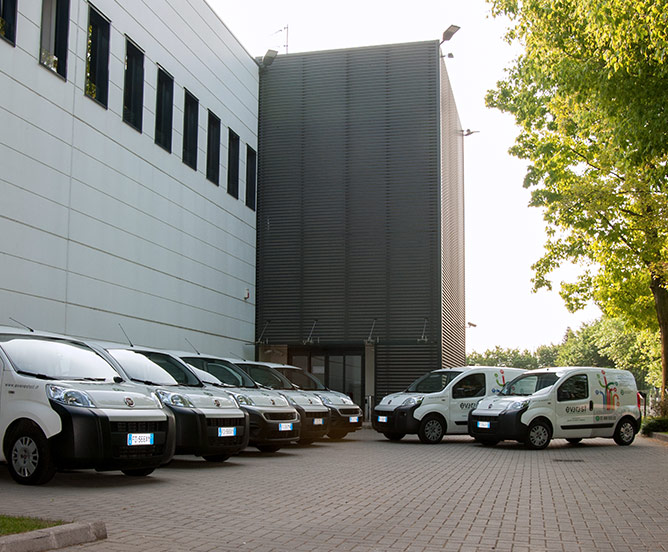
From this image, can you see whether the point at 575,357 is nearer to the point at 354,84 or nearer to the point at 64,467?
the point at 354,84

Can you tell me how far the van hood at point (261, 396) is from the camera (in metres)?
14.1

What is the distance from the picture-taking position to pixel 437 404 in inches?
747

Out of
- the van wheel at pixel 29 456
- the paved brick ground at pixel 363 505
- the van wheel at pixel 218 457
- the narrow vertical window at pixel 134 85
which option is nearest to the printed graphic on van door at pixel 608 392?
the paved brick ground at pixel 363 505

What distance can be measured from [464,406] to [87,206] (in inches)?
384

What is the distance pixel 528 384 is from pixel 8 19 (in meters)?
13.2

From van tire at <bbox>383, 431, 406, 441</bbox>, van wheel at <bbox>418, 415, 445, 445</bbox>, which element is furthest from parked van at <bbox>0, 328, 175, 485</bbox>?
van tire at <bbox>383, 431, 406, 441</bbox>

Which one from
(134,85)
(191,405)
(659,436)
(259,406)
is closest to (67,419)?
(191,405)

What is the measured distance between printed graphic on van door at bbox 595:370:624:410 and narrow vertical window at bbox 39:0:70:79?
1355 centimetres

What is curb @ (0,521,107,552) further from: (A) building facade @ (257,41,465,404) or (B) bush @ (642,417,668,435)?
(A) building facade @ (257,41,465,404)

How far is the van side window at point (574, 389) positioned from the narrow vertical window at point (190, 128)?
12174 mm

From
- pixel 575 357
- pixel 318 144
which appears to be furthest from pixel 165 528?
pixel 575 357

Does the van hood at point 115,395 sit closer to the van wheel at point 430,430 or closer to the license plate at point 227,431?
the license plate at point 227,431

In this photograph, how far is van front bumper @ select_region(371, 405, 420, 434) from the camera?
1883cm

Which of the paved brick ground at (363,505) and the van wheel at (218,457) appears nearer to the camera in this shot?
the paved brick ground at (363,505)
